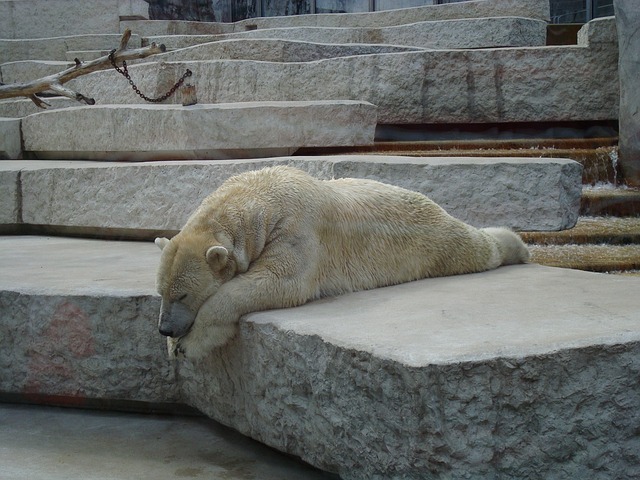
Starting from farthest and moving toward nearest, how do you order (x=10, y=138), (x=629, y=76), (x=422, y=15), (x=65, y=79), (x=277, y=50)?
1. (x=422, y=15)
2. (x=277, y=50)
3. (x=65, y=79)
4. (x=10, y=138)
5. (x=629, y=76)

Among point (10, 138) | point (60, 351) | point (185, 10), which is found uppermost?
point (185, 10)

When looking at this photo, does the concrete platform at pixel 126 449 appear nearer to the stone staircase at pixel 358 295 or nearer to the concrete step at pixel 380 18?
the stone staircase at pixel 358 295

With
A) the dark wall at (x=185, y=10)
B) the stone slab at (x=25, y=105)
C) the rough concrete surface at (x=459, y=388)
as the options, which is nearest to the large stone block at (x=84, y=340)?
the rough concrete surface at (x=459, y=388)

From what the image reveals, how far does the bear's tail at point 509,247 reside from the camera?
410cm

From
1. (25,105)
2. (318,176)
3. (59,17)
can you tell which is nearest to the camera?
(318,176)

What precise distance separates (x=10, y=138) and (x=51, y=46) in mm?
5808

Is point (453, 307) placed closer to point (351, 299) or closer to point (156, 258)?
point (351, 299)

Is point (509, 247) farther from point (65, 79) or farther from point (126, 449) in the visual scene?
point (65, 79)

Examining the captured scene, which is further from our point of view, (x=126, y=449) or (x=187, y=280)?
(x=126, y=449)

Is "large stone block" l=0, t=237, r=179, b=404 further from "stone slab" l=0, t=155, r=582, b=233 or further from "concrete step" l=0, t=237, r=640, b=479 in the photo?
"stone slab" l=0, t=155, r=582, b=233

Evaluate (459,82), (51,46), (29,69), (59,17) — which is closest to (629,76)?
(459,82)

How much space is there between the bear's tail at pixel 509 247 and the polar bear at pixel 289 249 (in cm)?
16

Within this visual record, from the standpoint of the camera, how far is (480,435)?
235 cm

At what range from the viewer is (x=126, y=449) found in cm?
333
